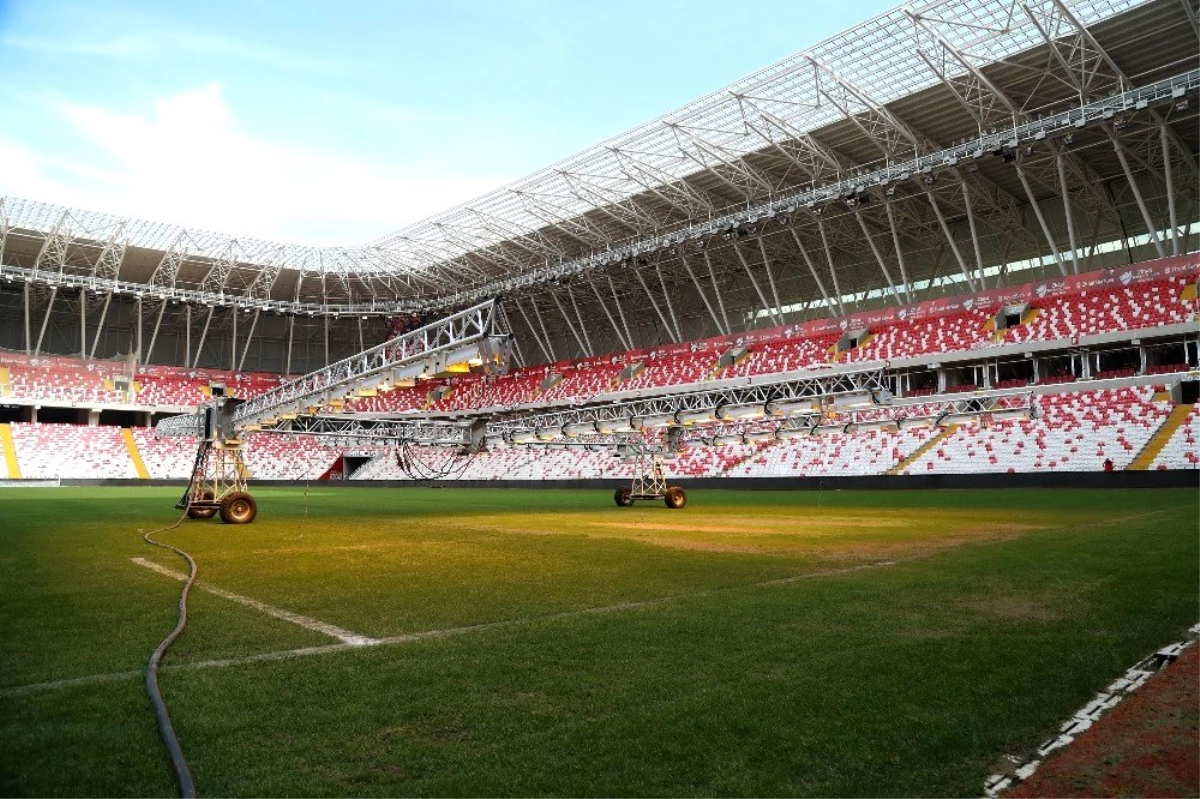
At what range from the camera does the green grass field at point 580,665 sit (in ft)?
14.3

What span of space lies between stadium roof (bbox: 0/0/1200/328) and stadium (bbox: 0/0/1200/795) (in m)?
0.30

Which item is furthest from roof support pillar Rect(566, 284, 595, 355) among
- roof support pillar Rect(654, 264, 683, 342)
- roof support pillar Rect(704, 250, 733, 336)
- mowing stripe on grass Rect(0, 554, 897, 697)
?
mowing stripe on grass Rect(0, 554, 897, 697)

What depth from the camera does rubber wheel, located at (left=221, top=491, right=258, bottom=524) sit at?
2231 centimetres

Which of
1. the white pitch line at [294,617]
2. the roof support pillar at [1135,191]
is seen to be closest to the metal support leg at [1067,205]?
the roof support pillar at [1135,191]

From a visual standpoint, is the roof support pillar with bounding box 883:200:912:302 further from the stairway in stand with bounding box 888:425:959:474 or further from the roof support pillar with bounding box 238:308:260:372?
the roof support pillar with bounding box 238:308:260:372

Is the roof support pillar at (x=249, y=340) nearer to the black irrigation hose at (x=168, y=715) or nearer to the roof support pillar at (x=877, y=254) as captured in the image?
the roof support pillar at (x=877, y=254)

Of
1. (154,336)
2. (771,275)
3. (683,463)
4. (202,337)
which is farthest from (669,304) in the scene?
(154,336)

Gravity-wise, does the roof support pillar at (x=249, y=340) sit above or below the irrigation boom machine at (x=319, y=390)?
above

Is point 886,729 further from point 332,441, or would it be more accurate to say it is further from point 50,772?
point 332,441

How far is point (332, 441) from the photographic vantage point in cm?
3169

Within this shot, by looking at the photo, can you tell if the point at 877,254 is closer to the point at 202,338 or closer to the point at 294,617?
the point at 294,617

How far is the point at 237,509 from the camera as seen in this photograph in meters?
22.6

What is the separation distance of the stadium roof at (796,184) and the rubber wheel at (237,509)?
103ft

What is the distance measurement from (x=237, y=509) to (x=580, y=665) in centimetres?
1888
